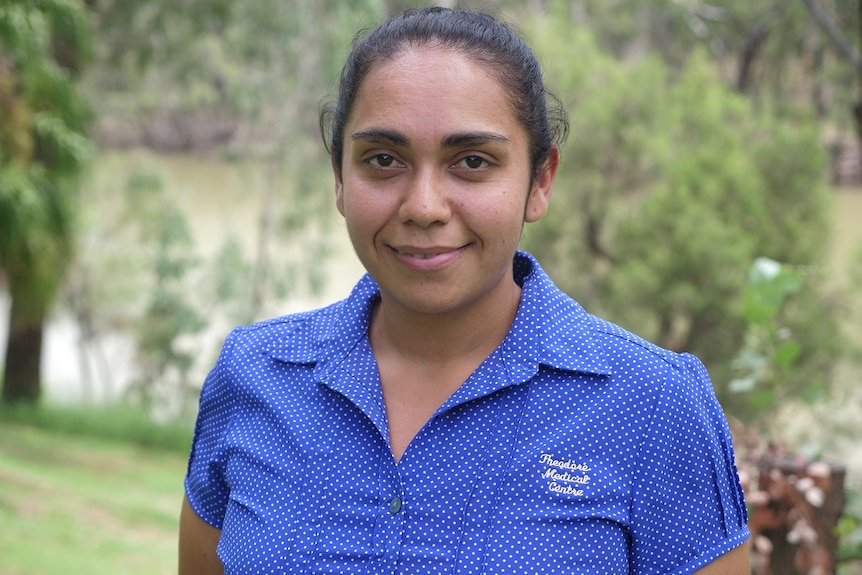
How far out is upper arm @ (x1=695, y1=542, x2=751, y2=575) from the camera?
4.50 ft

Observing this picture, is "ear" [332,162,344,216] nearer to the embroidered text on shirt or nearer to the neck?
the neck

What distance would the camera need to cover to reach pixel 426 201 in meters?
1.36

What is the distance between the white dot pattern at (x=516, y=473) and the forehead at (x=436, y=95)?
10.8 inches

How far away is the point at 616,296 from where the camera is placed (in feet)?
36.0

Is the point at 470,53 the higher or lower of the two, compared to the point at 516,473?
higher

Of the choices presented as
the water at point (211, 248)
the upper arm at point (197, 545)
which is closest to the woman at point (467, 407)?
the upper arm at point (197, 545)

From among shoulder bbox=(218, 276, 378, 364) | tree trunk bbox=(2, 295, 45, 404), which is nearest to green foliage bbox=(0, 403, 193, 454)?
tree trunk bbox=(2, 295, 45, 404)

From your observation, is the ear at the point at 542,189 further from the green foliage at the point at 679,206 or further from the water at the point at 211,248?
the water at the point at 211,248

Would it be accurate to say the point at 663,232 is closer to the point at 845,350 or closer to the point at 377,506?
the point at 845,350

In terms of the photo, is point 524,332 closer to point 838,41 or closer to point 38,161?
point 838,41

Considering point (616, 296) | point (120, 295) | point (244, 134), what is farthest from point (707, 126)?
point (120, 295)

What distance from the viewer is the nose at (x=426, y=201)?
Answer: 1.36 m

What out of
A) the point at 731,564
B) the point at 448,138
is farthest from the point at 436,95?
the point at 731,564

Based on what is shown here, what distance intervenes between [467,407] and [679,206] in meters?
9.78
